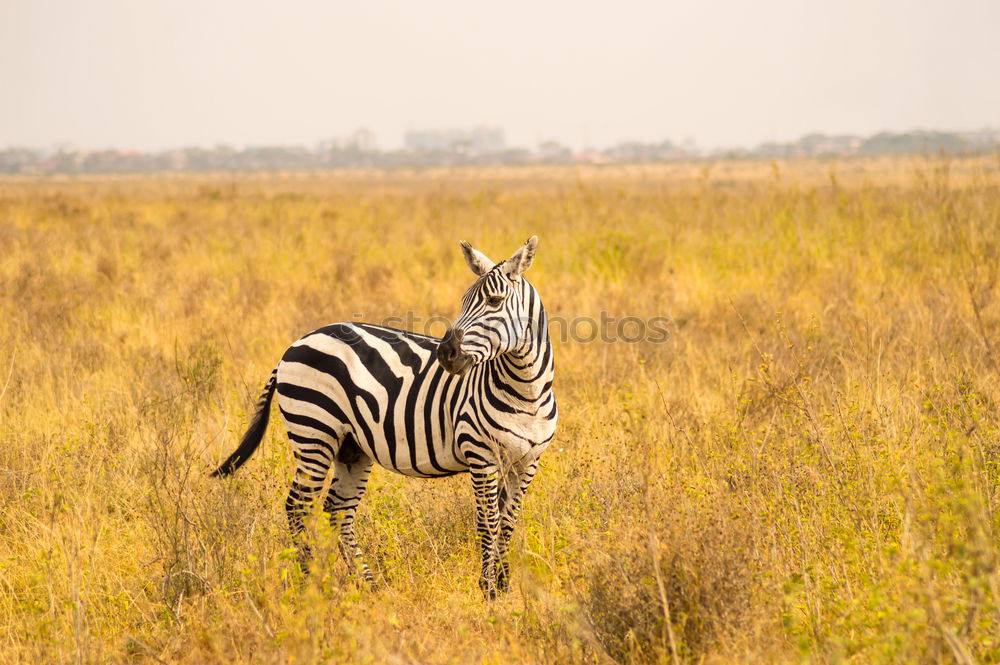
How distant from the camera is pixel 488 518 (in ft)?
13.3

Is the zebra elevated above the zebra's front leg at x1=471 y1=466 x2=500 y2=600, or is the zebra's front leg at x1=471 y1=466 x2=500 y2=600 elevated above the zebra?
the zebra

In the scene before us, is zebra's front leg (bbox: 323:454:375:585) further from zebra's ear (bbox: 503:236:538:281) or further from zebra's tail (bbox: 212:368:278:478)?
zebra's ear (bbox: 503:236:538:281)

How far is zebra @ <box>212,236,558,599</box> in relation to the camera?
12.8 ft

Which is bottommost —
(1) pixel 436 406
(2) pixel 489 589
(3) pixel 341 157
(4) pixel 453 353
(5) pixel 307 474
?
(2) pixel 489 589

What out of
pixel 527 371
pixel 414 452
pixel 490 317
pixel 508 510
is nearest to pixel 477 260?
pixel 490 317

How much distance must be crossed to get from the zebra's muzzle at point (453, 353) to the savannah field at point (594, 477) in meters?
0.87

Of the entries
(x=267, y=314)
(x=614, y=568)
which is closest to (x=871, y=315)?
(x=614, y=568)

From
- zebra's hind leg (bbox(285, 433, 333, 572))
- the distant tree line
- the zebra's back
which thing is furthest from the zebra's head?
the distant tree line

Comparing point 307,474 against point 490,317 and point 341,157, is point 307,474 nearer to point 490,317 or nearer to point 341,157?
point 490,317

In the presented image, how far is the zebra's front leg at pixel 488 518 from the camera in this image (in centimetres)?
400

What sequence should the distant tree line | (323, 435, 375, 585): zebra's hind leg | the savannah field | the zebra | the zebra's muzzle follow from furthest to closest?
the distant tree line < (323, 435, 375, 585): zebra's hind leg < the zebra < the zebra's muzzle < the savannah field

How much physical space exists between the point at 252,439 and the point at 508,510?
151 cm

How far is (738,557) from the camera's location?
3326mm

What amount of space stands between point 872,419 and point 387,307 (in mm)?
6003
